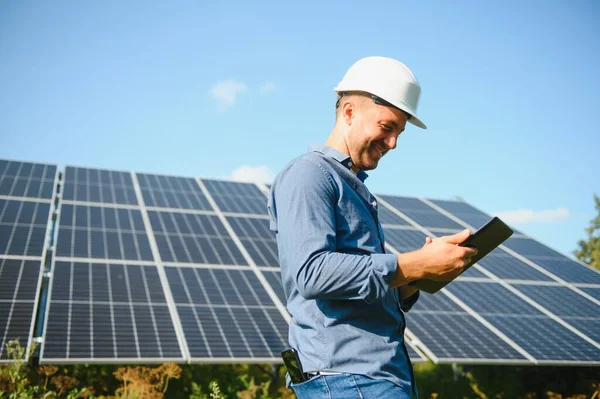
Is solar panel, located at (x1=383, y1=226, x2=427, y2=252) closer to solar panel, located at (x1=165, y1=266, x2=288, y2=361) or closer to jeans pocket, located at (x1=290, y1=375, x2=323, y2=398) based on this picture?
solar panel, located at (x1=165, y1=266, x2=288, y2=361)

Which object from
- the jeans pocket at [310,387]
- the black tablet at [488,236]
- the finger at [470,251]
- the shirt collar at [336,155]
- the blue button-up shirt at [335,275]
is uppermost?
the shirt collar at [336,155]

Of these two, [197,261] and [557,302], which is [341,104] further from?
[557,302]

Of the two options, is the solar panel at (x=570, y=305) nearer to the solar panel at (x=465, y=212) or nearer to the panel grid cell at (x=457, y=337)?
the panel grid cell at (x=457, y=337)

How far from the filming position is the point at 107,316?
320 inches

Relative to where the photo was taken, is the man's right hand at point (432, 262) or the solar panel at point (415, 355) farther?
the solar panel at point (415, 355)

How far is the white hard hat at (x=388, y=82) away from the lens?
256 cm

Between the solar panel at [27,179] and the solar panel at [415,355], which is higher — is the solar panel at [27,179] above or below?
below

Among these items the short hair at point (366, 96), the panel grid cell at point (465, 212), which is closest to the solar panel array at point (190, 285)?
the panel grid cell at point (465, 212)

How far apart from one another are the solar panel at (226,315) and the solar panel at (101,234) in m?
0.84

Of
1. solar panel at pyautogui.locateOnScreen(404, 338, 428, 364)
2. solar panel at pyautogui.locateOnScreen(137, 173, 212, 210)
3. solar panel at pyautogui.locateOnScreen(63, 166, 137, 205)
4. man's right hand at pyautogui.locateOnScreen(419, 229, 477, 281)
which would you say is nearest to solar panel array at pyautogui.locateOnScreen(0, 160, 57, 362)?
solar panel at pyautogui.locateOnScreen(63, 166, 137, 205)

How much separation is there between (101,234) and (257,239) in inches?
105

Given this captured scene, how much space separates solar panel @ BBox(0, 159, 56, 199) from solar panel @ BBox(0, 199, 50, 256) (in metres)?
0.51

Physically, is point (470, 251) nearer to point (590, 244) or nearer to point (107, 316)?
point (107, 316)

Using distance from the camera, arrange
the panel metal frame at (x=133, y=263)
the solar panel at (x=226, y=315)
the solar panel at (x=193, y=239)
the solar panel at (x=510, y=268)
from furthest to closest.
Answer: the solar panel at (x=510, y=268) < the solar panel at (x=193, y=239) < the solar panel at (x=226, y=315) < the panel metal frame at (x=133, y=263)
